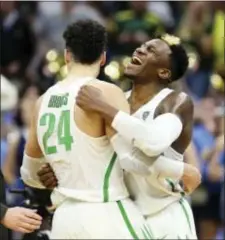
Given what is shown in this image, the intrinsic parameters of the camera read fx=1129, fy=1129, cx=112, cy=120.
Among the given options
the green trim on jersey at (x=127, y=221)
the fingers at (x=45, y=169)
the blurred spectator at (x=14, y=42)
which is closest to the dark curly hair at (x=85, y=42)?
the fingers at (x=45, y=169)

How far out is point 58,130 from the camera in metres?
6.56

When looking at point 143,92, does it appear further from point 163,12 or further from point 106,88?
point 163,12

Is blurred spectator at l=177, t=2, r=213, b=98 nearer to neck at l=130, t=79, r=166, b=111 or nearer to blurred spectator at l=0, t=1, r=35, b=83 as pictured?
blurred spectator at l=0, t=1, r=35, b=83

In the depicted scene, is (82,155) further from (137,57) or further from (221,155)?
(221,155)

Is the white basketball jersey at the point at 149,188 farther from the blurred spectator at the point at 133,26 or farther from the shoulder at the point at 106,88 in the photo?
the blurred spectator at the point at 133,26

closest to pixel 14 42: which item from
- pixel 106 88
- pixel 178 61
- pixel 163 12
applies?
pixel 163 12

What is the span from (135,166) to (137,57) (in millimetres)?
835

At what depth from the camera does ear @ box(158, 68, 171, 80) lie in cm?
692

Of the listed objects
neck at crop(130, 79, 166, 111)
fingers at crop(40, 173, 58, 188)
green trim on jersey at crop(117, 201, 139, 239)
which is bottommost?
green trim on jersey at crop(117, 201, 139, 239)

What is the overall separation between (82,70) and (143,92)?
46 cm

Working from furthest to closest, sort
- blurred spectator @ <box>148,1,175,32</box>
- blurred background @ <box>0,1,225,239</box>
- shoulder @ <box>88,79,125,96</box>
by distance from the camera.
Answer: blurred spectator @ <box>148,1,175,32</box>, blurred background @ <box>0,1,225,239</box>, shoulder @ <box>88,79,125,96</box>

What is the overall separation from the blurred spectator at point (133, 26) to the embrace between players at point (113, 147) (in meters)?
6.97

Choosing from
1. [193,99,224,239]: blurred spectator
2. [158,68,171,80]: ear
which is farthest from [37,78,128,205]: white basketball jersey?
[193,99,224,239]: blurred spectator

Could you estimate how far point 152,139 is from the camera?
249 inches
